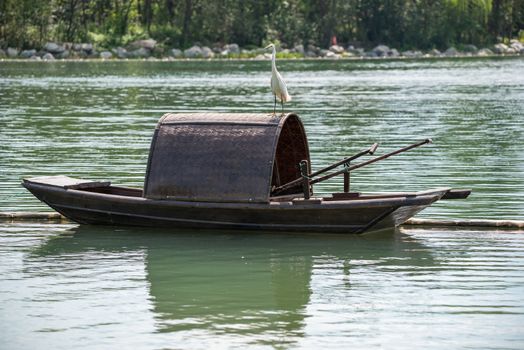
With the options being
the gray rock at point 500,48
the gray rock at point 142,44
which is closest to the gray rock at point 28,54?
the gray rock at point 142,44

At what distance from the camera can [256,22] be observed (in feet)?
325

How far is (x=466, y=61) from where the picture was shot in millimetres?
90625

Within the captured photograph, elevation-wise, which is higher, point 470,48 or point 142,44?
point 142,44

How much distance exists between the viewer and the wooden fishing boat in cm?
1719

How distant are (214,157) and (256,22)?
8228cm

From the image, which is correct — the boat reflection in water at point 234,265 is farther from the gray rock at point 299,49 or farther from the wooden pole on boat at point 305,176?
the gray rock at point 299,49

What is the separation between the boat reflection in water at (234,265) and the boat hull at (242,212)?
0.16 m

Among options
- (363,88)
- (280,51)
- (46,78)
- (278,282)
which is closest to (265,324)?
(278,282)

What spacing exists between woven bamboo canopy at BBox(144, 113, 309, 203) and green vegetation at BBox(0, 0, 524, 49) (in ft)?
252

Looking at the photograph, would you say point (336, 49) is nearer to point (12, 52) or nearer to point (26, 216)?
point (12, 52)

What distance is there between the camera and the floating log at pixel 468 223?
18047 millimetres

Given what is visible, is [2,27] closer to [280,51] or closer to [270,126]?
[280,51]

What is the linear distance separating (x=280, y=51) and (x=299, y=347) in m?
85.9

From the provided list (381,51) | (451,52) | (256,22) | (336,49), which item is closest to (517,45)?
(451,52)
